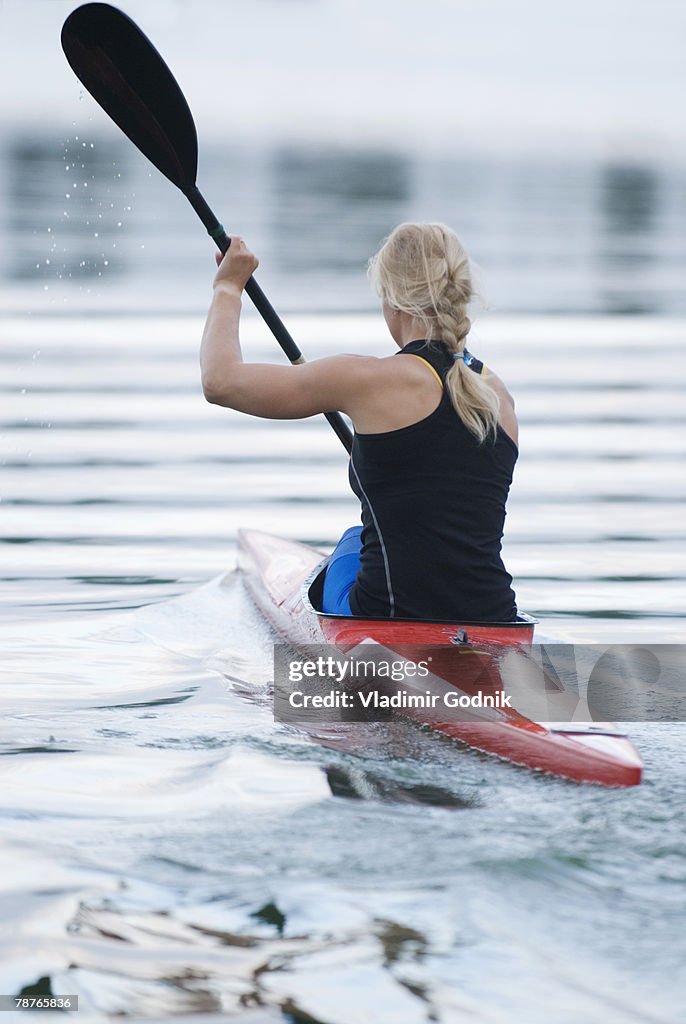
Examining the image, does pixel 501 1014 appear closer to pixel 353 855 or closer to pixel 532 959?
pixel 532 959

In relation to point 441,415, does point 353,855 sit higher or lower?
lower

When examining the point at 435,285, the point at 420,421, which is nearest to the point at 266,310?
the point at 435,285

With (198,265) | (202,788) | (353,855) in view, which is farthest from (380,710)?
(198,265)

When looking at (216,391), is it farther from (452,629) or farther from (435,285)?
(452,629)

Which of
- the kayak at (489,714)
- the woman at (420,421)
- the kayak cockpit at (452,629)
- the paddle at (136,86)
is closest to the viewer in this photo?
the kayak at (489,714)

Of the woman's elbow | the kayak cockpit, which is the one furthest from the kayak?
the woman's elbow

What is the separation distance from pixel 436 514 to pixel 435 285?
62 cm

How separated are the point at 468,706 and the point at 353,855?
2.57 feet

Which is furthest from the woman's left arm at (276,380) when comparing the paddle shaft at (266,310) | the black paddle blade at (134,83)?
the black paddle blade at (134,83)

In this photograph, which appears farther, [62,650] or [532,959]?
[62,650]

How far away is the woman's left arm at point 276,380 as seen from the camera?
389 cm

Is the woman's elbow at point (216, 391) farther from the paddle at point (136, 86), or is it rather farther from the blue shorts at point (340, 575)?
A: the paddle at point (136, 86)

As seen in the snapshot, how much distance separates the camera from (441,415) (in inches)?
151

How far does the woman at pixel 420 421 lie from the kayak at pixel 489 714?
6cm
